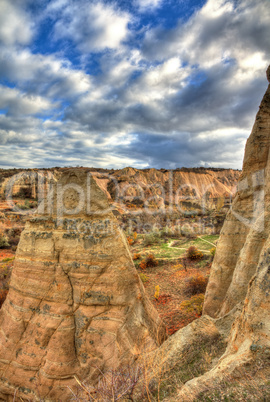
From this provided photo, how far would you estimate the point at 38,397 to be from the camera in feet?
14.5

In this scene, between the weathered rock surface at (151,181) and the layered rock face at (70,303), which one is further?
the weathered rock surface at (151,181)

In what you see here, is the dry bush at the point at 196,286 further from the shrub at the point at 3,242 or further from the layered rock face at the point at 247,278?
the shrub at the point at 3,242

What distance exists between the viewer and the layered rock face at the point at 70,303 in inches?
181

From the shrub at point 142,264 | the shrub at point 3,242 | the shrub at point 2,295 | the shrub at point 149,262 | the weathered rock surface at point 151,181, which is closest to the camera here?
the shrub at point 2,295

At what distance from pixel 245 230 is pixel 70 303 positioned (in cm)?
615

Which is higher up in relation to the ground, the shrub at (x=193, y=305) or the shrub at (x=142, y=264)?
the shrub at (x=193, y=305)

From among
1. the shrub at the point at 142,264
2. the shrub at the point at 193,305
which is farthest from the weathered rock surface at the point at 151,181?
the shrub at the point at 193,305

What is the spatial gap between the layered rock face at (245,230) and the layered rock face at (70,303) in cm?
294

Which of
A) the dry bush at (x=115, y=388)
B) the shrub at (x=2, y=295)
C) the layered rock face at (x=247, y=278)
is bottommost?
the shrub at (x=2, y=295)

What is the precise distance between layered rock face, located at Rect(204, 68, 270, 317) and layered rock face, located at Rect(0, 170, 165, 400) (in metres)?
2.94

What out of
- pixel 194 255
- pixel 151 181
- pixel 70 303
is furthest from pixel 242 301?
pixel 151 181

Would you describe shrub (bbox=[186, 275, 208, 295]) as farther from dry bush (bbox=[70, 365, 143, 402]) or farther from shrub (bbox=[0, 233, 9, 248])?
shrub (bbox=[0, 233, 9, 248])

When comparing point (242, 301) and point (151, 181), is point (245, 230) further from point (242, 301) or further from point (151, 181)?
point (151, 181)

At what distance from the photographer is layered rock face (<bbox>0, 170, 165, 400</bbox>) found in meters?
4.61
